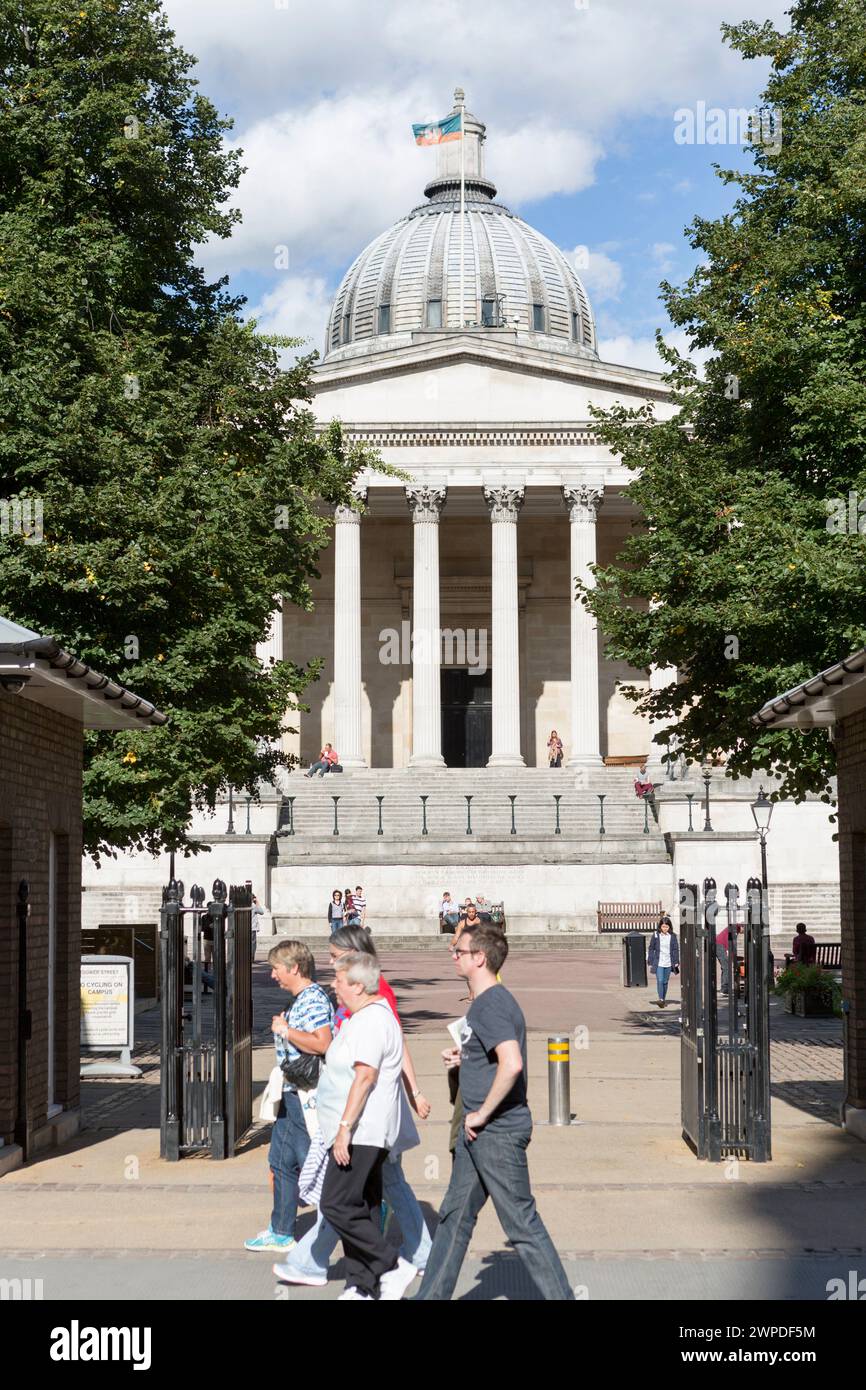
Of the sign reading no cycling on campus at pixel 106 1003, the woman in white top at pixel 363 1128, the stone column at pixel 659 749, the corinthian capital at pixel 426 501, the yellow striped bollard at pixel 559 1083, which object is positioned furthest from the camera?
the corinthian capital at pixel 426 501

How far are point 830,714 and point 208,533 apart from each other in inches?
312

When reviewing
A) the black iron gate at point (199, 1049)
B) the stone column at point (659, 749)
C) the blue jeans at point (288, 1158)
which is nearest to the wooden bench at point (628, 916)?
the stone column at point (659, 749)

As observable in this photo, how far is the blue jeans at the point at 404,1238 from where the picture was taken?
8945 millimetres

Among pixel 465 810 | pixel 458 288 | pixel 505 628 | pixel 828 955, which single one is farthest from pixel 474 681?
pixel 828 955

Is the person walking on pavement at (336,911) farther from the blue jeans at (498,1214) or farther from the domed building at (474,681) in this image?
the blue jeans at (498,1214)

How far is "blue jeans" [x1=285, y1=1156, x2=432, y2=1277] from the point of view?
8945 millimetres

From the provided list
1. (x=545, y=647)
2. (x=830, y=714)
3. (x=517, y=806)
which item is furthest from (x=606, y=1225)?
(x=545, y=647)

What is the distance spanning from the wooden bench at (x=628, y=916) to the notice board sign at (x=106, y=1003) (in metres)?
23.1

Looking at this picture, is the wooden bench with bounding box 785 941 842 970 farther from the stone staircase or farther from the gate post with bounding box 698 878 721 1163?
the gate post with bounding box 698 878 721 1163

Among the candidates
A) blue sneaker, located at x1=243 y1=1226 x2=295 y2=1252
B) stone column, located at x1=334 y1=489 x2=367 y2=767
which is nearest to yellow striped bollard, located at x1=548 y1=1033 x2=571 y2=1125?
blue sneaker, located at x1=243 y1=1226 x2=295 y2=1252

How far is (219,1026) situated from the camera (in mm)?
13125

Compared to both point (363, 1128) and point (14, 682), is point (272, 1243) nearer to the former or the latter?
point (363, 1128)

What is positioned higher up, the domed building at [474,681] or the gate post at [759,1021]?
the domed building at [474,681]
